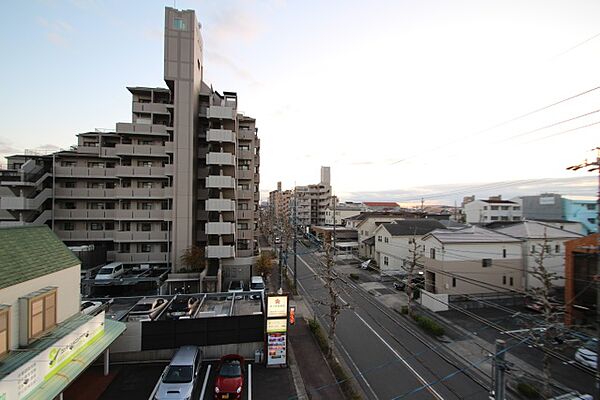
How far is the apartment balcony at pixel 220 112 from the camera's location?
2798 cm

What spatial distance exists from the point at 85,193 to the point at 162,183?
25.8ft

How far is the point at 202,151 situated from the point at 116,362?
820 inches

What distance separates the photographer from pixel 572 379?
13.6 meters

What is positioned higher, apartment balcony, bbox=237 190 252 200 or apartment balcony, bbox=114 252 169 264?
apartment balcony, bbox=237 190 252 200

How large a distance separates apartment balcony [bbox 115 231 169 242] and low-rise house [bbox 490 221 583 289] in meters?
34.1

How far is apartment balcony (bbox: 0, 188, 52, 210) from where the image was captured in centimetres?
2659

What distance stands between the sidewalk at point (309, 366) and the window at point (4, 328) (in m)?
10.0

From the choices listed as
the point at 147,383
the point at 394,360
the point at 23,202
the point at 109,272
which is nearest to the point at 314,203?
the point at 109,272

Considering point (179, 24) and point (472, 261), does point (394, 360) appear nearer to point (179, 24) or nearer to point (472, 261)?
point (472, 261)

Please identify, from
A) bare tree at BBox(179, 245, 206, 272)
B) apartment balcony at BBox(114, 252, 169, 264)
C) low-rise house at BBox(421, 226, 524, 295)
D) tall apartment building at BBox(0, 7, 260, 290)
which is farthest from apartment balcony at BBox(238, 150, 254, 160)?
low-rise house at BBox(421, 226, 524, 295)

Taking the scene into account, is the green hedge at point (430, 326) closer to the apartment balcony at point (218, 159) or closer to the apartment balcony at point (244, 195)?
the apartment balcony at point (244, 195)

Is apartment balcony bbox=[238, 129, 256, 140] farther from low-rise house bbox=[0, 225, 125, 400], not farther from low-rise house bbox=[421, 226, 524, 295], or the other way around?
low-rise house bbox=[0, 225, 125, 400]

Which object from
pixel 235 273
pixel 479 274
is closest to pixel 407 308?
pixel 479 274

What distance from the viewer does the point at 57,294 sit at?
1080 centimetres
